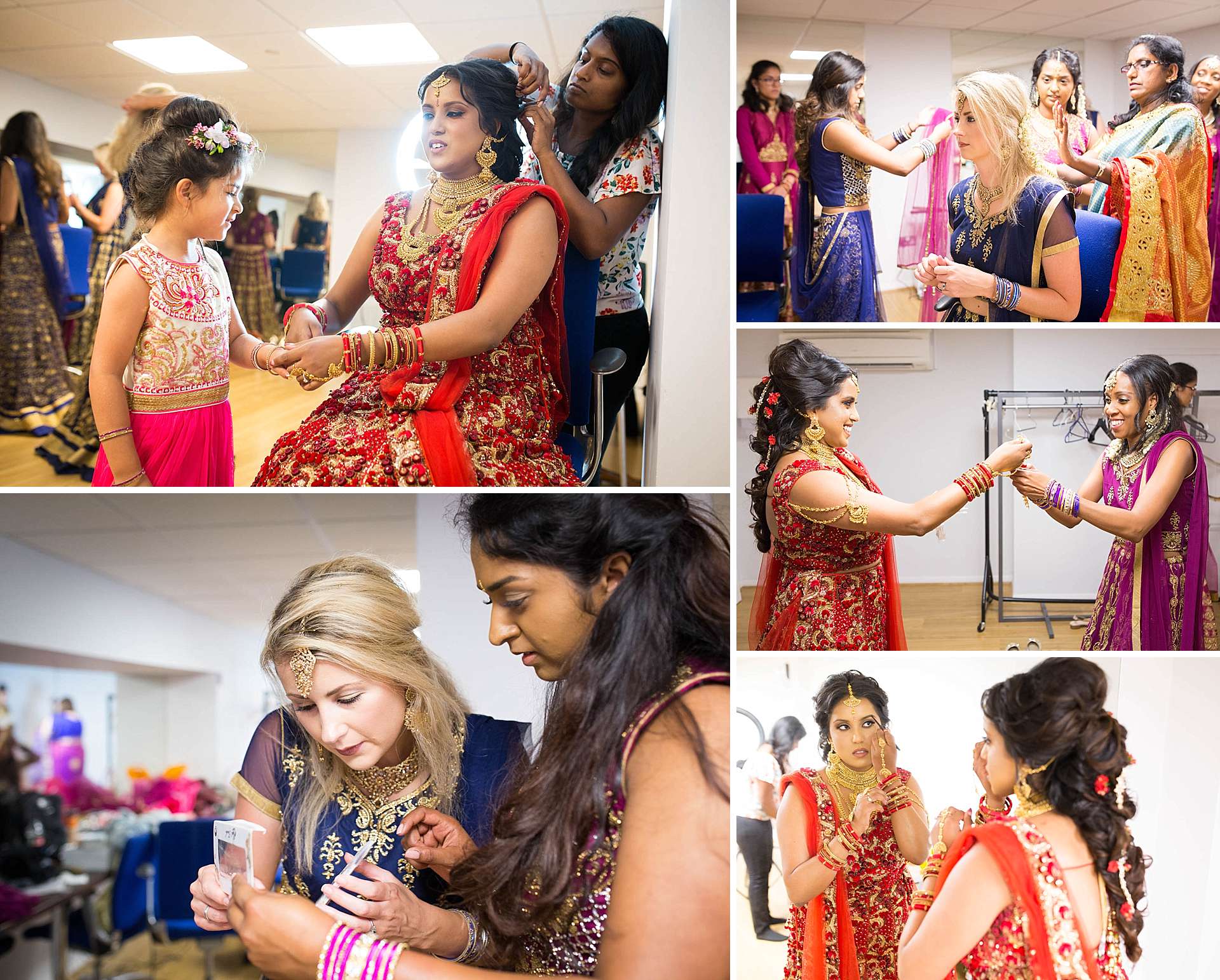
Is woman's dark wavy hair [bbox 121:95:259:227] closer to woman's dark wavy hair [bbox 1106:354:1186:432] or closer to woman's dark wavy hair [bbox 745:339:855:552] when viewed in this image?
woman's dark wavy hair [bbox 745:339:855:552]

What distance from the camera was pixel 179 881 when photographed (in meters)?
1.82

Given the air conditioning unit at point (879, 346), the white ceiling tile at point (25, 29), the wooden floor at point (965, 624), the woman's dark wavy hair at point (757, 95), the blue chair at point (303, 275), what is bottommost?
the wooden floor at point (965, 624)

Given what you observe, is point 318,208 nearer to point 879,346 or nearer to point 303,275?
point 303,275

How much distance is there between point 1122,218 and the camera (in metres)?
1.79

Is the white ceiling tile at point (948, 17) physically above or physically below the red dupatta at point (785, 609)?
above

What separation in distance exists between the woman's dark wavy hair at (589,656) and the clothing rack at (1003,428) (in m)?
0.43

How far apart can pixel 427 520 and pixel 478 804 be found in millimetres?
473

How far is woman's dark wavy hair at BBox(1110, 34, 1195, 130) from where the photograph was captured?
1.76 m

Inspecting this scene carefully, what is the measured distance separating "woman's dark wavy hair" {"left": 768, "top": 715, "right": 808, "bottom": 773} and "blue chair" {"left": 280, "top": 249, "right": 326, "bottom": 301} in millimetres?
1067

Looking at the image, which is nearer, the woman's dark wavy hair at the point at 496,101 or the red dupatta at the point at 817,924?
the woman's dark wavy hair at the point at 496,101

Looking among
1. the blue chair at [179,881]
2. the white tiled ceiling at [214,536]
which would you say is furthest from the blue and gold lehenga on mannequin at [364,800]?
the white tiled ceiling at [214,536]

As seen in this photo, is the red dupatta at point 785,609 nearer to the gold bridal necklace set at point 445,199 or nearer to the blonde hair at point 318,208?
the gold bridal necklace set at point 445,199

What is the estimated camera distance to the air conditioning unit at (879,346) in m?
1.81

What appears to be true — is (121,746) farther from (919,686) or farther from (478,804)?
(919,686)
